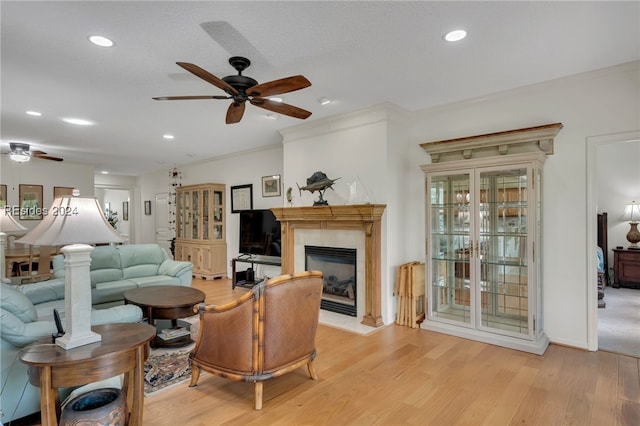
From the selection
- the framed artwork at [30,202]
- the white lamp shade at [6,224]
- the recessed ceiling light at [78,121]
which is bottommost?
the white lamp shade at [6,224]

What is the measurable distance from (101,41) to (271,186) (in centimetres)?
395

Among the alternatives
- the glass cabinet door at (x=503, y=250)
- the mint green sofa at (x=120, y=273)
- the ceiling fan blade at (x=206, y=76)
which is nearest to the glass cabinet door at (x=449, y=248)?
the glass cabinet door at (x=503, y=250)

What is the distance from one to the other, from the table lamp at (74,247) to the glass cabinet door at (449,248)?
335 cm

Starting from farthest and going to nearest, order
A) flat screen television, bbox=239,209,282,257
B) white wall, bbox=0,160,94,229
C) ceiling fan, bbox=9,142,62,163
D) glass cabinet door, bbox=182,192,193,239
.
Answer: glass cabinet door, bbox=182,192,193,239 < white wall, bbox=0,160,94,229 < flat screen television, bbox=239,209,282,257 < ceiling fan, bbox=9,142,62,163

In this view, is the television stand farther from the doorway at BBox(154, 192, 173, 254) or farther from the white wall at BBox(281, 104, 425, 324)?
the doorway at BBox(154, 192, 173, 254)

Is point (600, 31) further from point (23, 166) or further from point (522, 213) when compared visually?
point (23, 166)

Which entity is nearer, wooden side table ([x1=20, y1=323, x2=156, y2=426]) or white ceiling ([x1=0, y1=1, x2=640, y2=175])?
wooden side table ([x1=20, y1=323, x2=156, y2=426])

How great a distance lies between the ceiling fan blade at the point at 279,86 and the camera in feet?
8.17

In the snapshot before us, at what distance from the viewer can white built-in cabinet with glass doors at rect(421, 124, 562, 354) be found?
11.1 ft

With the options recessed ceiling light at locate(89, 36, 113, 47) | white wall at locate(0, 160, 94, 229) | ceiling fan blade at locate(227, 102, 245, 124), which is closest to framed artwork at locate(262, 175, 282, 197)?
ceiling fan blade at locate(227, 102, 245, 124)

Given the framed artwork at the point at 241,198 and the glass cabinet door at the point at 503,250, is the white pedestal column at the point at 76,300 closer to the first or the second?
the glass cabinet door at the point at 503,250

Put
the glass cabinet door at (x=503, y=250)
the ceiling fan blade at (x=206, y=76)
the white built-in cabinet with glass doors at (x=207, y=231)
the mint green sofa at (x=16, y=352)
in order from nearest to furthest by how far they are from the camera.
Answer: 1. the mint green sofa at (x=16, y=352)
2. the ceiling fan blade at (x=206, y=76)
3. the glass cabinet door at (x=503, y=250)
4. the white built-in cabinet with glass doors at (x=207, y=231)

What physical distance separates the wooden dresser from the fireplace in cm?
496

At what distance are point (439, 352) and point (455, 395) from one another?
81cm
